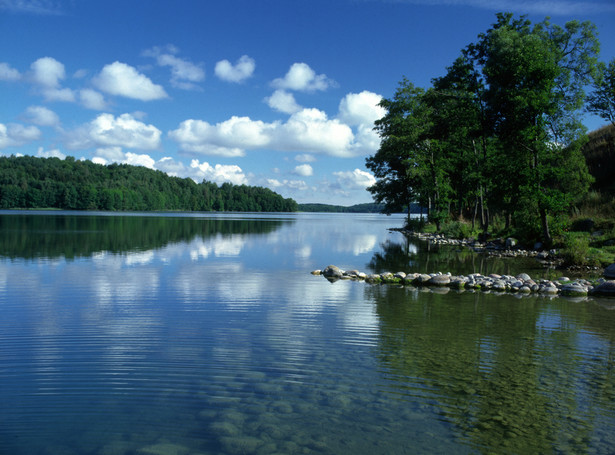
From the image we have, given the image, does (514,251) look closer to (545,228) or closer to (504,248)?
(504,248)

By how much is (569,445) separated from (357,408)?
8.51 feet

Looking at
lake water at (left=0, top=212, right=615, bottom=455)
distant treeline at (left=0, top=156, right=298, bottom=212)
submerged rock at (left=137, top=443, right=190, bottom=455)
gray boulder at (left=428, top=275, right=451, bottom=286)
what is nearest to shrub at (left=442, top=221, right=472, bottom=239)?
gray boulder at (left=428, top=275, right=451, bottom=286)

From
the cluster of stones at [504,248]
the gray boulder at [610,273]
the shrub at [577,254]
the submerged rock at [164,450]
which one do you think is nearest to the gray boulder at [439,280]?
the gray boulder at [610,273]

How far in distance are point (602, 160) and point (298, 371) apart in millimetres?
43877

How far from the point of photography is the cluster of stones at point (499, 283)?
1575cm

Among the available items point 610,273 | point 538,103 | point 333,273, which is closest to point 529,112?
point 538,103

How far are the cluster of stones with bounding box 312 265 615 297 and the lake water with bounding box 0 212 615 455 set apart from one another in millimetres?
1123

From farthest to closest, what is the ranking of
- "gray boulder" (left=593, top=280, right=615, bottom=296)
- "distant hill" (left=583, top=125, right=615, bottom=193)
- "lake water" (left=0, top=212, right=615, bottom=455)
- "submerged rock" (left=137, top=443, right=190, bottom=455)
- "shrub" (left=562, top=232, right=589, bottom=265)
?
1. "distant hill" (left=583, top=125, right=615, bottom=193)
2. "shrub" (left=562, top=232, right=589, bottom=265)
3. "gray boulder" (left=593, top=280, right=615, bottom=296)
4. "lake water" (left=0, top=212, right=615, bottom=455)
5. "submerged rock" (left=137, top=443, right=190, bottom=455)

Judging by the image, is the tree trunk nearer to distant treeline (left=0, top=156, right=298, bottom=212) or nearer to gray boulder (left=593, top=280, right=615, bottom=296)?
gray boulder (left=593, top=280, right=615, bottom=296)

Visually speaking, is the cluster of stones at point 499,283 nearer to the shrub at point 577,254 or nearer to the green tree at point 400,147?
Answer: the shrub at point 577,254

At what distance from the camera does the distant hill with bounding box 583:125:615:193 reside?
1519 inches

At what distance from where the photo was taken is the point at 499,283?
1642cm

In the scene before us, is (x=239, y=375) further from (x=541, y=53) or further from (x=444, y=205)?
(x=444, y=205)

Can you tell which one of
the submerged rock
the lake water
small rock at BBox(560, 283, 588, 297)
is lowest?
the submerged rock
